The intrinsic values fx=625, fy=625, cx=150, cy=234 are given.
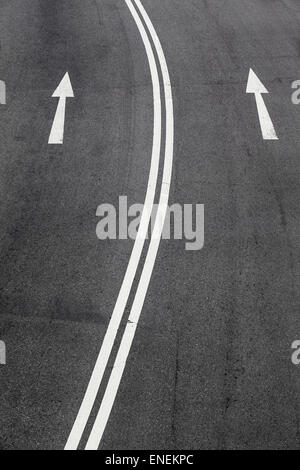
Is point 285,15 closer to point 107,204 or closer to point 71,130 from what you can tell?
point 71,130

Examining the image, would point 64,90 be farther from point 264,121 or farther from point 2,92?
point 264,121

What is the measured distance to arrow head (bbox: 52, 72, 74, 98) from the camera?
43.9 ft

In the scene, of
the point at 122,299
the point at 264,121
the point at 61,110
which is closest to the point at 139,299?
the point at 122,299

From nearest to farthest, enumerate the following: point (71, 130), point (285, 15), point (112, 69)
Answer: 1. point (71, 130)
2. point (112, 69)
3. point (285, 15)

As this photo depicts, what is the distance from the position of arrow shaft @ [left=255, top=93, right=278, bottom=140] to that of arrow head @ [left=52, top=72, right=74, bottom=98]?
3.96 meters

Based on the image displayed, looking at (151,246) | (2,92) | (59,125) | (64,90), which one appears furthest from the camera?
(64,90)

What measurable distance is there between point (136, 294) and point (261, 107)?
5.87 meters

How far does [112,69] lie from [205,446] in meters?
9.55

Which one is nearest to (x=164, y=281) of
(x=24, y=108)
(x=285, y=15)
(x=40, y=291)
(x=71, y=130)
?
(x=40, y=291)

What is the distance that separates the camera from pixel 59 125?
12.5m

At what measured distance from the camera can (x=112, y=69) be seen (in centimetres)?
1426

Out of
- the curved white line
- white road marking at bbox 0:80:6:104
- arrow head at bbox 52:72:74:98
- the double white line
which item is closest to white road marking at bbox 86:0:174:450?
the double white line

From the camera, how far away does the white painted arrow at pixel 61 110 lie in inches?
477

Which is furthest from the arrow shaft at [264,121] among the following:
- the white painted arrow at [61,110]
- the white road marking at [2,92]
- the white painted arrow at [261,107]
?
the white road marking at [2,92]
